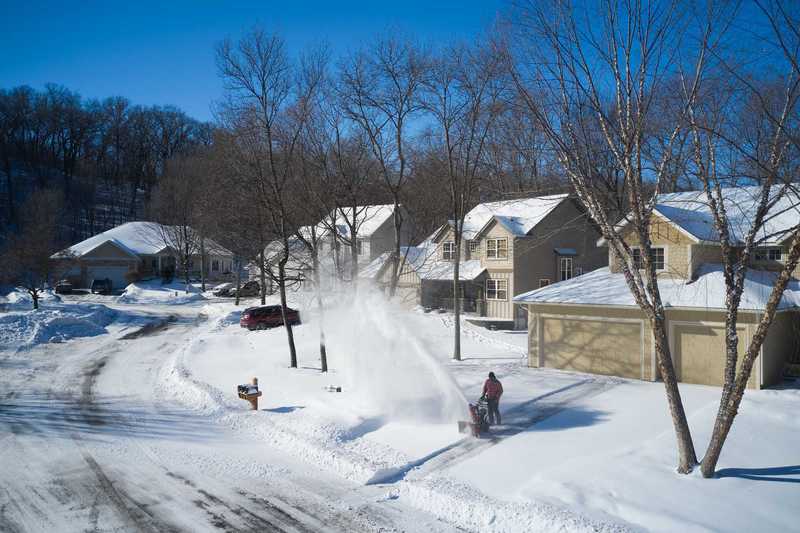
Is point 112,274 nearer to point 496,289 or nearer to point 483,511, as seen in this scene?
point 496,289

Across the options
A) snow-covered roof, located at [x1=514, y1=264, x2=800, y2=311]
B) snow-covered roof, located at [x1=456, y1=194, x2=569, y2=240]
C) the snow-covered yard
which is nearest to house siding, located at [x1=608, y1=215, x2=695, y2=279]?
snow-covered roof, located at [x1=514, y1=264, x2=800, y2=311]

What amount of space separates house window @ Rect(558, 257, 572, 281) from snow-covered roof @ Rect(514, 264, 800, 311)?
39.7 feet

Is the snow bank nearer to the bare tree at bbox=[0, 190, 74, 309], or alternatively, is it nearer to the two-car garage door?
the two-car garage door

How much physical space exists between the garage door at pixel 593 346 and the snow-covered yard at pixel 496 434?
855 millimetres

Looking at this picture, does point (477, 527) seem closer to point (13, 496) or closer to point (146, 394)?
point (13, 496)

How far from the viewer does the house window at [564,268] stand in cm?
3512

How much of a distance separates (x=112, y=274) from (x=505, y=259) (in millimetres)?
44401

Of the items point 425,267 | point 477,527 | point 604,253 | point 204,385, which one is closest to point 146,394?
point 204,385

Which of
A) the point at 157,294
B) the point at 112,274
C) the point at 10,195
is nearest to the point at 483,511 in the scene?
the point at 157,294

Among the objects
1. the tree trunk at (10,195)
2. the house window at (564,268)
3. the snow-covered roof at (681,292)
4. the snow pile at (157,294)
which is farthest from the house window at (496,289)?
the tree trunk at (10,195)

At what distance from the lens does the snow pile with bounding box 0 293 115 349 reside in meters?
27.2

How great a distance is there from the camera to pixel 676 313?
18.4m

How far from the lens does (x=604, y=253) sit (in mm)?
38062

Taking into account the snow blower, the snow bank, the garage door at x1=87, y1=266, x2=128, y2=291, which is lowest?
the snow bank
